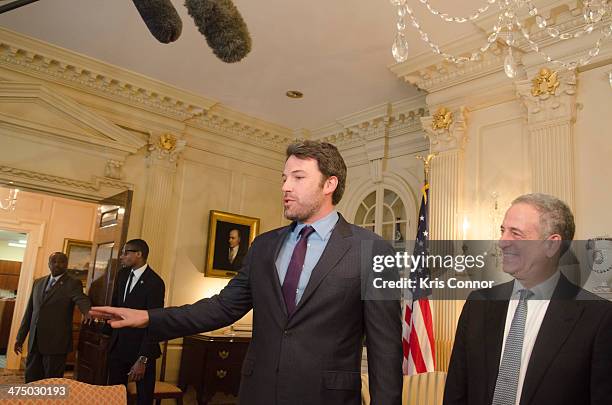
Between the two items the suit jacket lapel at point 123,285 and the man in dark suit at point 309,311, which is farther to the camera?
the suit jacket lapel at point 123,285

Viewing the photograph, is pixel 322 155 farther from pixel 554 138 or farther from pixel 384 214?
pixel 384 214

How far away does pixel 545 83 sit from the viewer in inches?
165

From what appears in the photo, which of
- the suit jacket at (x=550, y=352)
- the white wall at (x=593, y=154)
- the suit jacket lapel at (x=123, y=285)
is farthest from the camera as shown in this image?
the suit jacket lapel at (x=123, y=285)

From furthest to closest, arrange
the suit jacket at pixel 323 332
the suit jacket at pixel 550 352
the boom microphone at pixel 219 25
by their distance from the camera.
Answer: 1. the suit jacket at pixel 323 332
2. the suit jacket at pixel 550 352
3. the boom microphone at pixel 219 25

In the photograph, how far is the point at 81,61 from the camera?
5.44 metres

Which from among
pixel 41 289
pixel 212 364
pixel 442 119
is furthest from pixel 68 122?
pixel 442 119

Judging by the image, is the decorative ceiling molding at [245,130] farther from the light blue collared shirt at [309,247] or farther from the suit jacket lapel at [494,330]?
the suit jacket lapel at [494,330]

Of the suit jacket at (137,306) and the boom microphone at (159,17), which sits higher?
the boom microphone at (159,17)

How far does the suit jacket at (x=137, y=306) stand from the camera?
4.32 metres

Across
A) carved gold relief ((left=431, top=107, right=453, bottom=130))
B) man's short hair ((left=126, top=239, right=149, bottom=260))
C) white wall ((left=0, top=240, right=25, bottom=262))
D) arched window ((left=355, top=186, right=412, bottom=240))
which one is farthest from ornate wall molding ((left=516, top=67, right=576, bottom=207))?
white wall ((left=0, top=240, right=25, bottom=262))

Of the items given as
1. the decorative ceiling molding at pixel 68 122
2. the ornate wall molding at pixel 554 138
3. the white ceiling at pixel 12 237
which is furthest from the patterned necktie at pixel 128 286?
the white ceiling at pixel 12 237

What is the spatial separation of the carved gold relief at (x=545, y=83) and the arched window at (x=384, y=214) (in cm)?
222

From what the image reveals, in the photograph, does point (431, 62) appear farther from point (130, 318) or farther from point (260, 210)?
point (130, 318)

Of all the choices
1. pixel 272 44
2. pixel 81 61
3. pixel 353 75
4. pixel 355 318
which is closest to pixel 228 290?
pixel 355 318
